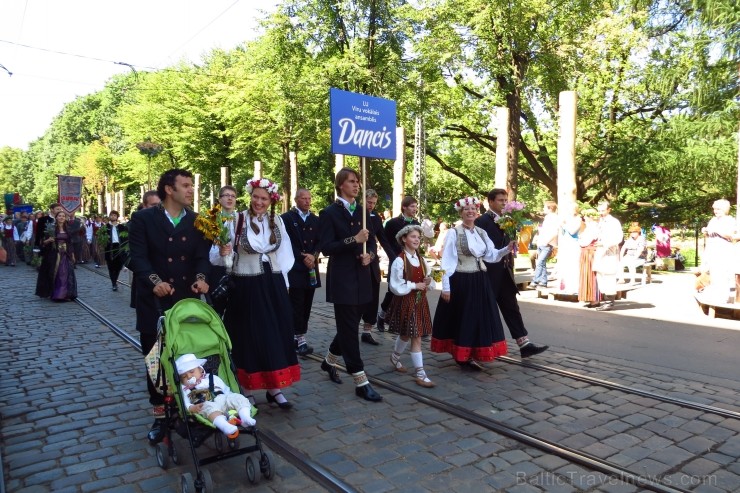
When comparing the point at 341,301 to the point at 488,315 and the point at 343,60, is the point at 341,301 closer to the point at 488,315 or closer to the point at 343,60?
the point at 488,315

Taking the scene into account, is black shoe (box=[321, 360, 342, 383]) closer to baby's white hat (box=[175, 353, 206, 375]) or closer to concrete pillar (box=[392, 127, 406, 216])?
baby's white hat (box=[175, 353, 206, 375])

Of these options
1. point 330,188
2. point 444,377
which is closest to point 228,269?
point 444,377

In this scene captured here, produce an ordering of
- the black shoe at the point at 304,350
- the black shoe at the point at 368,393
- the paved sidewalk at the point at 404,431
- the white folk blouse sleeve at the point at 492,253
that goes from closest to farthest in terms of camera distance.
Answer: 1. the paved sidewalk at the point at 404,431
2. the black shoe at the point at 368,393
3. the white folk blouse sleeve at the point at 492,253
4. the black shoe at the point at 304,350

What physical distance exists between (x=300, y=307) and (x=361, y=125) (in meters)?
2.61

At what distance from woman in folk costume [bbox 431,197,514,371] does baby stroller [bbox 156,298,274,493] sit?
2687 millimetres

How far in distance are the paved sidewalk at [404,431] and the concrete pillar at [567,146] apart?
24.2 feet

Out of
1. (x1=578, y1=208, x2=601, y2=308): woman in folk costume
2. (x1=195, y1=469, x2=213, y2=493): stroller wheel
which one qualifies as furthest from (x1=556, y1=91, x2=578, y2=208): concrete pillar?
(x1=195, y1=469, x2=213, y2=493): stroller wheel

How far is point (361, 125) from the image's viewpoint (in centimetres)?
608

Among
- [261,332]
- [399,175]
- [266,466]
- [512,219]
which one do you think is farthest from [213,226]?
[399,175]

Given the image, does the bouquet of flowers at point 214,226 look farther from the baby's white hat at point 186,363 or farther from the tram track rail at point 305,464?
the tram track rail at point 305,464

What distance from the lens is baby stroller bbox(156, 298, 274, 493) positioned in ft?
12.1

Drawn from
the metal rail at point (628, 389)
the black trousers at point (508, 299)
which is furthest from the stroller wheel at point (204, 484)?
the black trousers at point (508, 299)

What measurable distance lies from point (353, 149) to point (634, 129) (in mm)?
22412

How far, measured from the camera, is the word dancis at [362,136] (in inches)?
233
